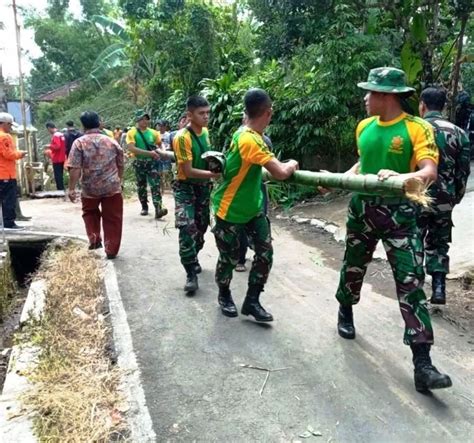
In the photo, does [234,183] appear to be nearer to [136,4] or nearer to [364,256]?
[364,256]

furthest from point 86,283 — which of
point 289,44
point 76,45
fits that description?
point 76,45

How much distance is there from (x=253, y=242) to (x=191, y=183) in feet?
3.74

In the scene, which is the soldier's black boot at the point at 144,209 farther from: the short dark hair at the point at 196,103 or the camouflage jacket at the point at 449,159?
the camouflage jacket at the point at 449,159

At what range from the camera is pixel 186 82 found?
1656cm

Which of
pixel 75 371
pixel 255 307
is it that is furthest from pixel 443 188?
pixel 75 371

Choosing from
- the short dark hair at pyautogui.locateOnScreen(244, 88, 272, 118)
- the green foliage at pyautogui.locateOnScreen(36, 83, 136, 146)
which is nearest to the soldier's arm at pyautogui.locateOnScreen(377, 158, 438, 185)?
the short dark hair at pyautogui.locateOnScreen(244, 88, 272, 118)

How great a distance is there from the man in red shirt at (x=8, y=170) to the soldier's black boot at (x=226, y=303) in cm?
513

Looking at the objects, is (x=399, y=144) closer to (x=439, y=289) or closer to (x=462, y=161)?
(x=462, y=161)

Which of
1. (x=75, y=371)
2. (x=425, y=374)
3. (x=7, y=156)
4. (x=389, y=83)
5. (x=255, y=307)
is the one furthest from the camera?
(x=7, y=156)

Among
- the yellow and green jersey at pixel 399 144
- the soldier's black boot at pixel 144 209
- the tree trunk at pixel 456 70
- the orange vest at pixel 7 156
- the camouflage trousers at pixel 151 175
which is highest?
the tree trunk at pixel 456 70

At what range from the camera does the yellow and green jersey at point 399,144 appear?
9.75 feet

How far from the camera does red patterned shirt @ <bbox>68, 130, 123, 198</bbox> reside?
18.7ft

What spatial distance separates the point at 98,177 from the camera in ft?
19.1

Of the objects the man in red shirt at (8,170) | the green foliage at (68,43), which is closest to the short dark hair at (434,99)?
the man in red shirt at (8,170)
